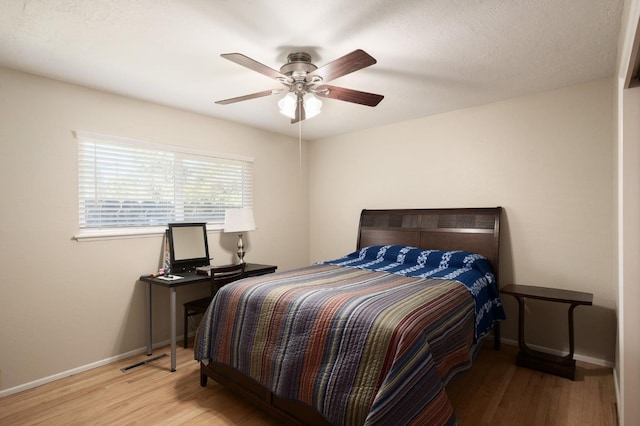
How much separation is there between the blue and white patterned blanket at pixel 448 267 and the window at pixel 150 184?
1598mm

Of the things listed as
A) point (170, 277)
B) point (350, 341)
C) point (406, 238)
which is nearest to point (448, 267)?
point (406, 238)

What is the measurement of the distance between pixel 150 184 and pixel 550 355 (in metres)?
3.96

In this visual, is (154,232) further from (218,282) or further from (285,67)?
(285,67)

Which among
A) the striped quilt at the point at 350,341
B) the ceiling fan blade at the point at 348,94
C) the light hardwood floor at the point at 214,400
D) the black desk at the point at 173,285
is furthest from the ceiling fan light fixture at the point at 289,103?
the light hardwood floor at the point at 214,400

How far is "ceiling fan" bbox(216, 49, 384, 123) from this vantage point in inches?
75.8

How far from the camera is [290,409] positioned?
1.93 m

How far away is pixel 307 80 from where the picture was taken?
2.32 metres

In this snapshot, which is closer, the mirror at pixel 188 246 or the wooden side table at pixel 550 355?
the wooden side table at pixel 550 355

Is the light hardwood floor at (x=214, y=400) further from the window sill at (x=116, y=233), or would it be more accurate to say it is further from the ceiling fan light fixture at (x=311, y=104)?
the ceiling fan light fixture at (x=311, y=104)

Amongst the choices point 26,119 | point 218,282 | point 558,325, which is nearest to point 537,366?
point 558,325

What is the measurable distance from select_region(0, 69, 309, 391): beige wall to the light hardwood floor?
0.30 metres

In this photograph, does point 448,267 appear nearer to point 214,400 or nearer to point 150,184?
point 214,400

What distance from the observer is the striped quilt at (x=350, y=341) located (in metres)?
1.56

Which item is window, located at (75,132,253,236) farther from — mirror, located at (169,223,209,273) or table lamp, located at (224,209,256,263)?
table lamp, located at (224,209,256,263)
